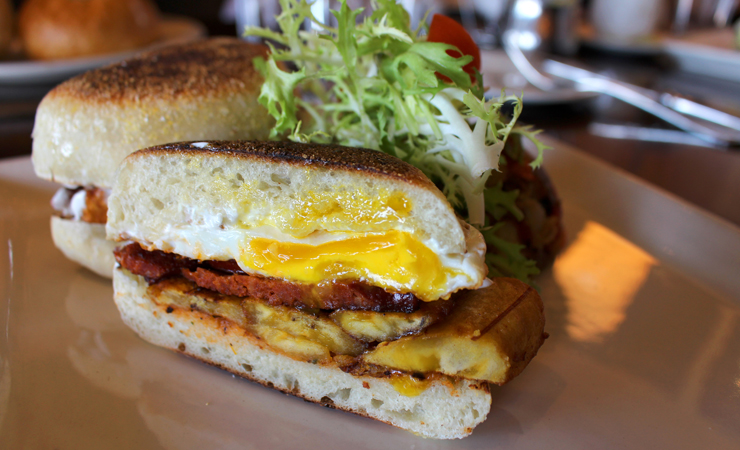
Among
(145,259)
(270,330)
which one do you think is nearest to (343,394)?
(270,330)

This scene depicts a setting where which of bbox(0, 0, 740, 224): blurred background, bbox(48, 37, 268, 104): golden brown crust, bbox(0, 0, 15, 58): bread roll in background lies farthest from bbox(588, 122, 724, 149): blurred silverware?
bbox(0, 0, 15, 58): bread roll in background

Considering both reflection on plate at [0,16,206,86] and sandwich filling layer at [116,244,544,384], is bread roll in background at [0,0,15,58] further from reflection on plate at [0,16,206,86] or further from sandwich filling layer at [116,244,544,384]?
sandwich filling layer at [116,244,544,384]

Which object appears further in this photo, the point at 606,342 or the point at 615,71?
the point at 615,71

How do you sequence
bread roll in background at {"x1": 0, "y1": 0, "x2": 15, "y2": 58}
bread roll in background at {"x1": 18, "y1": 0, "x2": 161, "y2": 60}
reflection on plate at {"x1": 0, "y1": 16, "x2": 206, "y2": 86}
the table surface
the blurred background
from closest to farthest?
the table surface
the blurred background
reflection on plate at {"x1": 0, "y1": 16, "x2": 206, "y2": 86}
bread roll in background at {"x1": 18, "y1": 0, "x2": 161, "y2": 60}
bread roll in background at {"x1": 0, "y1": 0, "x2": 15, "y2": 58}

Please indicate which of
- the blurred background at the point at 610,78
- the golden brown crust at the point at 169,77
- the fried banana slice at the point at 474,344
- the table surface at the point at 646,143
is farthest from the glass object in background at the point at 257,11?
the fried banana slice at the point at 474,344

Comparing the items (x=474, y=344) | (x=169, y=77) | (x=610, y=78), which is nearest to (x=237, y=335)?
(x=474, y=344)

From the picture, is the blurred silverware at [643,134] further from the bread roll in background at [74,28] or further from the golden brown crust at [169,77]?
the bread roll in background at [74,28]

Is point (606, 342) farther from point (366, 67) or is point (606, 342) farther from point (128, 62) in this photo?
point (128, 62)
